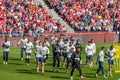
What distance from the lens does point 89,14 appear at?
208 feet

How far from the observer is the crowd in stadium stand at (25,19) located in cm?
5269

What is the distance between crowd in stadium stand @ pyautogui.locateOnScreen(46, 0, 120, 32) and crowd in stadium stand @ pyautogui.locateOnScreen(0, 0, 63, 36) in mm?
2859

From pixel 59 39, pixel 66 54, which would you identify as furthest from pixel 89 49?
pixel 59 39

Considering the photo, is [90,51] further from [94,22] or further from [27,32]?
[94,22]

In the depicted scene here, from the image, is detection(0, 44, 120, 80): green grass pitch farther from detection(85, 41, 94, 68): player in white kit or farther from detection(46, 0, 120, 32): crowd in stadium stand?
detection(46, 0, 120, 32): crowd in stadium stand

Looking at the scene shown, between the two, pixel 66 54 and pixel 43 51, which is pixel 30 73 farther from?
pixel 66 54

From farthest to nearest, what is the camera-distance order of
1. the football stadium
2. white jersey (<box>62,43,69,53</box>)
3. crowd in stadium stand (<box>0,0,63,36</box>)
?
crowd in stadium stand (<box>0,0,63,36</box>) → white jersey (<box>62,43,69,53</box>) → the football stadium

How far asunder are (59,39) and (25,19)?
18604 millimetres

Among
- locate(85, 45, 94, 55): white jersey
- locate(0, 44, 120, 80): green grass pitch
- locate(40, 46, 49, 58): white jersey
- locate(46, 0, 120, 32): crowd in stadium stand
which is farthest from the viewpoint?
locate(46, 0, 120, 32): crowd in stadium stand

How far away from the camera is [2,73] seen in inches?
1329

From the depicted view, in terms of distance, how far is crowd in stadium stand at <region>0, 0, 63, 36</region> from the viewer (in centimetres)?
5269

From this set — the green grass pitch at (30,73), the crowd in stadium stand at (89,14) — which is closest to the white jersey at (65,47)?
the green grass pitch at (30,73)

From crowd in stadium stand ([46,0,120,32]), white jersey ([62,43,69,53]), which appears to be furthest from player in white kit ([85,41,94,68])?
crowd in stadium stand ([46,0,120,32])

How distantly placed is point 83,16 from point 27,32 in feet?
38.2
